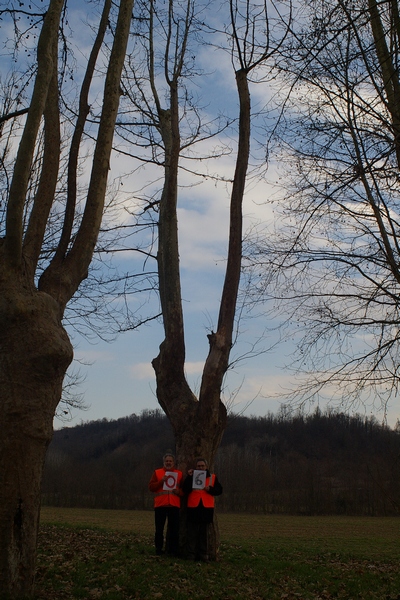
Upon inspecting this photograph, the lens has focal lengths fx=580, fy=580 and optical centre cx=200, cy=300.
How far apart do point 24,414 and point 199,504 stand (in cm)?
434

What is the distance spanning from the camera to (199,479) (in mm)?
9016

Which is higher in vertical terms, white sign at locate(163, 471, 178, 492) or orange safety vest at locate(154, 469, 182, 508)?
white sign at locate(163, 471, 178, 492)

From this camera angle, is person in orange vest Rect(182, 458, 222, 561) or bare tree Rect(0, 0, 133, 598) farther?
person in orange vest Rect(182, 458, 222, 561)

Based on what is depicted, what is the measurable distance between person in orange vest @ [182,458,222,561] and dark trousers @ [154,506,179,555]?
0.70 feet

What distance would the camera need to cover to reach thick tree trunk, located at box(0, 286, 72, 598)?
17.5ft

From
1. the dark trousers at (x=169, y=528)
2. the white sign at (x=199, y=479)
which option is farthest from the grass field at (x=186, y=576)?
the white sign at (x=199, y=479)

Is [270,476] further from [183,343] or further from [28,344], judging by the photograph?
[28,344]

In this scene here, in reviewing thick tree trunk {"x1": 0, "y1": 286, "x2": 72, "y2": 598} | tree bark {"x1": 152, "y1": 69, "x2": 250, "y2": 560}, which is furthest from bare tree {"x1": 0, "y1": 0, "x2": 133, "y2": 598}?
tree bark {"x1": 152, "y1": 69, "x2": 250, "y2": 560}

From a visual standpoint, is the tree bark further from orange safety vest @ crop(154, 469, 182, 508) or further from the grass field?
the grass field

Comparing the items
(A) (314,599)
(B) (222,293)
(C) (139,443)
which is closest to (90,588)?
(A) (314,599)

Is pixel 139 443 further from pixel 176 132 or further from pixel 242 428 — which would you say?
pixel 176 132

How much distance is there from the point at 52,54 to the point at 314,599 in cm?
705

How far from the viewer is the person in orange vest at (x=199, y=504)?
8.95m

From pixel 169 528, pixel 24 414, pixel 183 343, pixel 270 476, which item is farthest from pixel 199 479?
pixel 270 476
